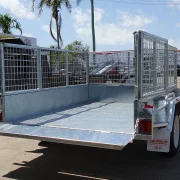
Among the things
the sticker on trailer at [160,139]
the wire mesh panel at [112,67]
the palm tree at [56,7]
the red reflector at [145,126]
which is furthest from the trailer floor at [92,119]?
the palm tree at [56,7]

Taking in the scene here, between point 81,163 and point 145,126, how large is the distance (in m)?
1.75

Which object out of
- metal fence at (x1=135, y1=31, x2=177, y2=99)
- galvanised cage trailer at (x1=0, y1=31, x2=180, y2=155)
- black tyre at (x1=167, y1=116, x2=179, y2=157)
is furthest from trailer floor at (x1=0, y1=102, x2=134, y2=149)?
black tyre at (x1=167, y1=116, x2=179, y2=157)

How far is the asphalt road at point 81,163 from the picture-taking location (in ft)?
14.6

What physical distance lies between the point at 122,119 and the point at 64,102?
5.96ft

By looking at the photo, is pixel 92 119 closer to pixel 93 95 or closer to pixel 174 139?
pixel 174 139

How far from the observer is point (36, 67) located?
553 cm

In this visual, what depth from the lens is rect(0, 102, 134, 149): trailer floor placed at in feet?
12.0

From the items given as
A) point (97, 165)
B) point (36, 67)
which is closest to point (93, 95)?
point (36, 67)

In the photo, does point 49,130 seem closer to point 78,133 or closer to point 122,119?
point 78,133

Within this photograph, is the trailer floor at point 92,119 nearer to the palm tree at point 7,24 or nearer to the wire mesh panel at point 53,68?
the wire mesh panel at point 53,68

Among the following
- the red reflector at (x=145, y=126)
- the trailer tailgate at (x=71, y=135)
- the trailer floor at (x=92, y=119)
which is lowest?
the trailer tailgate at (x=71, y=135)

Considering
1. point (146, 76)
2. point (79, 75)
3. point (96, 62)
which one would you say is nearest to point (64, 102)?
point (79, 75)

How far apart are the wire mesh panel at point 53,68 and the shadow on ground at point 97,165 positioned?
1409mm

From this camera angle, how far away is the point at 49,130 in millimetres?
4168
